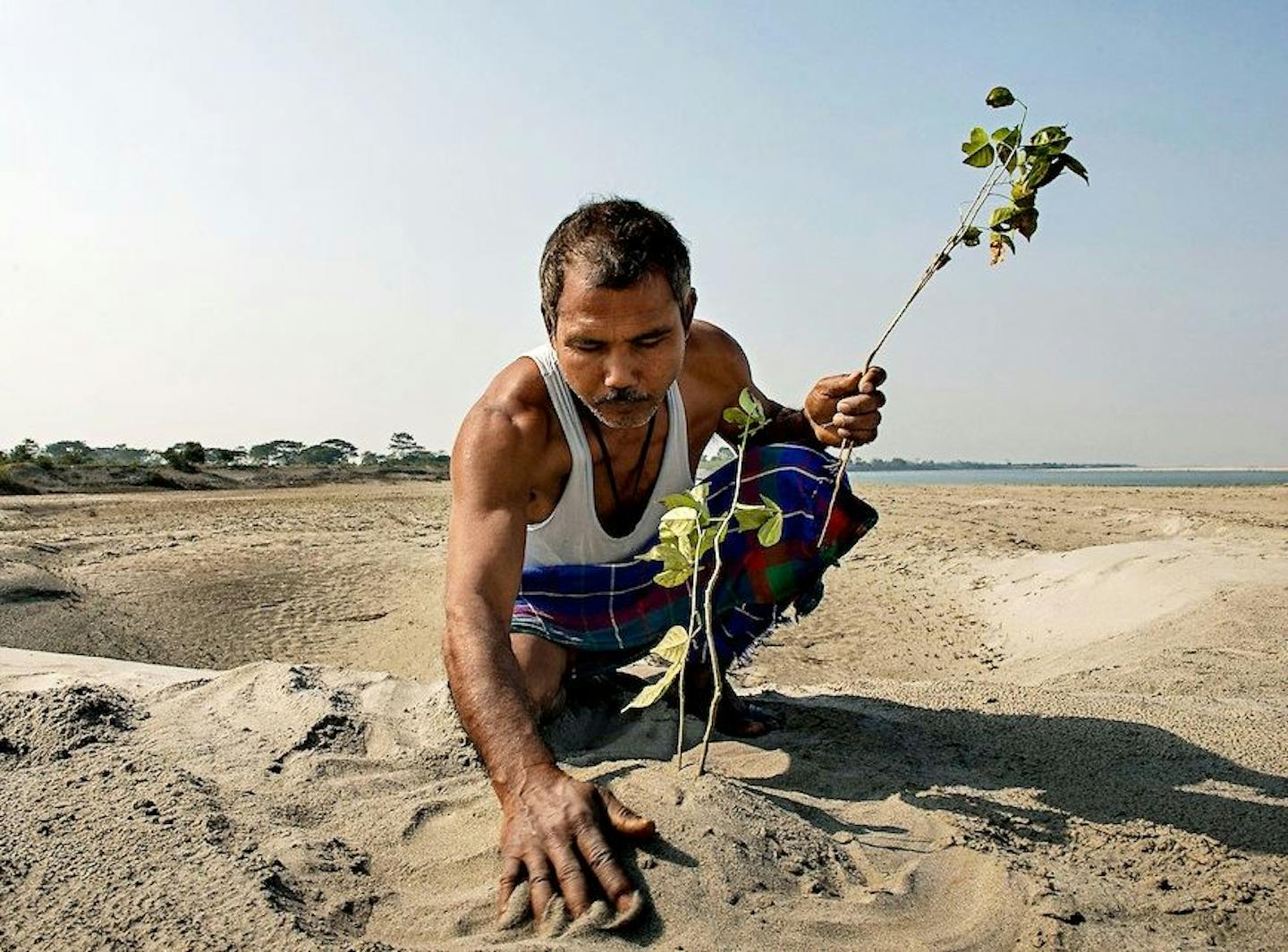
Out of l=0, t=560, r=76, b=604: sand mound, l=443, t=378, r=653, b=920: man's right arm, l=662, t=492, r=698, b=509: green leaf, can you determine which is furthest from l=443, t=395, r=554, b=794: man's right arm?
l=0, t=560, r=76, b=604: sand mound

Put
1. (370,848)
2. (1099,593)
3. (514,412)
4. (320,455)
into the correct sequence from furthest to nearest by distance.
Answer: (320,455) < (1099,593) < (514,412) < (370,848)

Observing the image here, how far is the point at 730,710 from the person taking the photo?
8.96 feet

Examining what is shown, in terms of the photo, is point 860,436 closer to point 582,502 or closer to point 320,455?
point 582,502

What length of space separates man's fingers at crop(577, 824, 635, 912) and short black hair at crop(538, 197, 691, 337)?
1.15 meters

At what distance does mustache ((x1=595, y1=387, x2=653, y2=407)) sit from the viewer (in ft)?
7.20

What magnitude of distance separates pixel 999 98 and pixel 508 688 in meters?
1.58

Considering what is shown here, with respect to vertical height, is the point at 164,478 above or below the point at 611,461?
below

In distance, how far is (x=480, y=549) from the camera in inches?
84.7

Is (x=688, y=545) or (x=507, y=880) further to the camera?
(x=688, y=545)

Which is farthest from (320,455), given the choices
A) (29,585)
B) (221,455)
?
(29,585)

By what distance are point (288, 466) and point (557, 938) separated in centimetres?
2552

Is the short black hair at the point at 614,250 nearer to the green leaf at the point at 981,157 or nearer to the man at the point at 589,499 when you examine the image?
the man at the point at 589,499

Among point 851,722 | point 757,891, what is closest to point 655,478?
point 851,722

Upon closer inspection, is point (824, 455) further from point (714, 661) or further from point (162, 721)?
point (162, 721)
